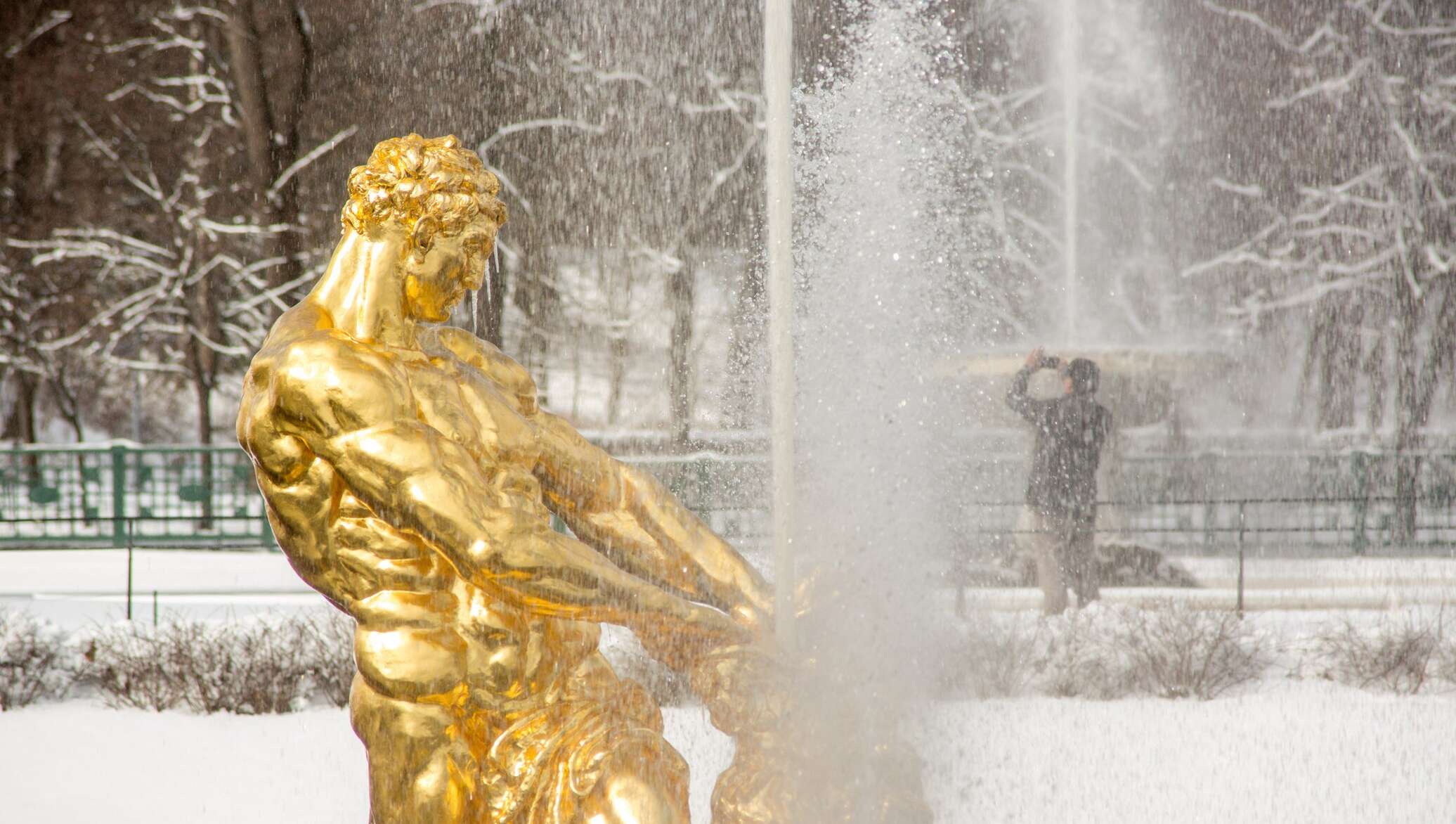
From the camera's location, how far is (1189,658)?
245 inches

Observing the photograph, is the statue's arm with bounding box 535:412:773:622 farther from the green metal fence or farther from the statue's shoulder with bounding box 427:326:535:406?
the green metal fence

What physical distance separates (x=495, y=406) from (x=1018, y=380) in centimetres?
583

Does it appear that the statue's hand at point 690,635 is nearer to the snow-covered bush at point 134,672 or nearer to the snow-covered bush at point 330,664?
the snow-covered bush at point 330,664

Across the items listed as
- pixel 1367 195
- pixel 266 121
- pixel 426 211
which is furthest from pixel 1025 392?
pixel 1367 195

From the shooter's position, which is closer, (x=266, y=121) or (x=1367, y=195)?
(x=266, y=121)

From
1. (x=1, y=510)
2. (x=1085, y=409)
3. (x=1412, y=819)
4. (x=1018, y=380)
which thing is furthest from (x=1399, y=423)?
(x=1, y=510)

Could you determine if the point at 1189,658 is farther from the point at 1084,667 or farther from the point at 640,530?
the point at 640,530

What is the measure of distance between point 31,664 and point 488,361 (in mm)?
4451

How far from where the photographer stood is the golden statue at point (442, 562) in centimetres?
207

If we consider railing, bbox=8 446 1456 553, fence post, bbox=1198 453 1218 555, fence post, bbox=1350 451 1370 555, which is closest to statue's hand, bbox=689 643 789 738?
railing, bbox=8 446 1456 553

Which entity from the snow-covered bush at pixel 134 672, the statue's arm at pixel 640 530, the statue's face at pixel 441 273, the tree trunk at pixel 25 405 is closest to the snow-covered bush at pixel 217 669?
the snow-covered bush at pixel 134 672

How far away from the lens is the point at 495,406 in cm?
233

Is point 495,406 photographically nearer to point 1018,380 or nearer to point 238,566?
point 1018,380

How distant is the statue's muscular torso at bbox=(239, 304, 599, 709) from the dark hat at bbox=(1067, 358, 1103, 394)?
6806 mm
